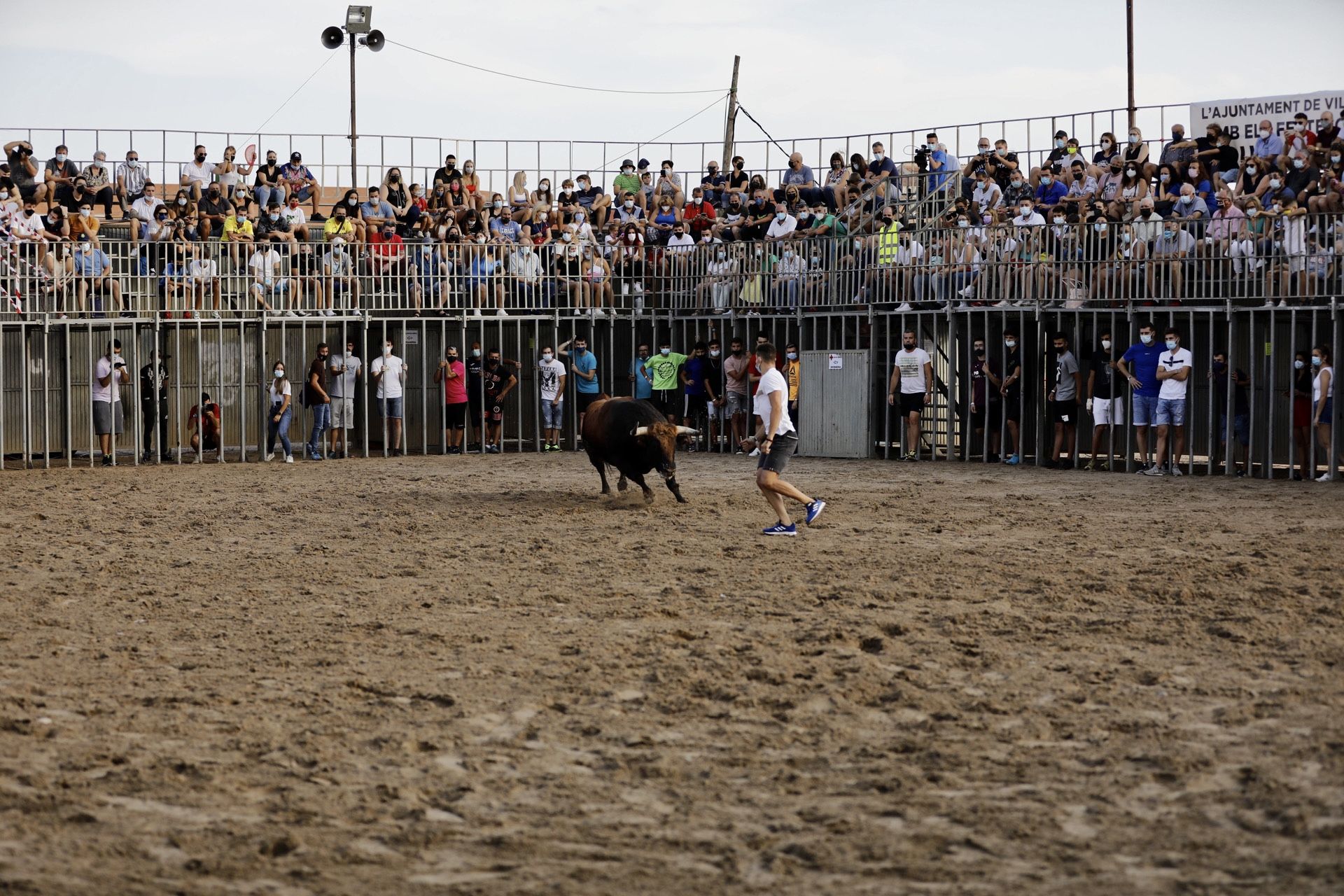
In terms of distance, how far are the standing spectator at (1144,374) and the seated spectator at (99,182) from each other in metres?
17.6

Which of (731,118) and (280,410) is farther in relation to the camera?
(731,118)

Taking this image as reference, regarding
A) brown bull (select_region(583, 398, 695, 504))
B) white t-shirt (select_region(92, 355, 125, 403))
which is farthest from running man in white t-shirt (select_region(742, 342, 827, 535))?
white t-shirt (select_region(92, 355, 125, 403))

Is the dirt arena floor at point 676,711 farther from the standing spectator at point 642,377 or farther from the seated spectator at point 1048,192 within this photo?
the standing spectator at point 642,377

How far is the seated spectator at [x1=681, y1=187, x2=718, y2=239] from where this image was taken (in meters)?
29.6

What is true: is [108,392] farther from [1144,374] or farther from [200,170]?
[1144,374]

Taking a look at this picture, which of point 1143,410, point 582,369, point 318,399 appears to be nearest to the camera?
point 1143,410

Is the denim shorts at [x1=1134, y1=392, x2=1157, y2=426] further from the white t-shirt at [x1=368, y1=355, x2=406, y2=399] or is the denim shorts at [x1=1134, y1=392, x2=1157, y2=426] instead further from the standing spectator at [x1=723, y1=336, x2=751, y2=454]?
the white t-shirt at [x1=368, y1=355, x2=406, y2=399]

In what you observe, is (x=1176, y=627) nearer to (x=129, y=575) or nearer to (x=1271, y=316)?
(x=129, y=575)

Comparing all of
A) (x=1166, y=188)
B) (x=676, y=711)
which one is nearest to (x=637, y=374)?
(x=1166, y=188)

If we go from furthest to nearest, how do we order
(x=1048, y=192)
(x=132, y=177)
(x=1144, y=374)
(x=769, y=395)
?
(x=132, y=177)
(x=1048, y=192)
(x=1144, y=374)
(x=769, y=395)

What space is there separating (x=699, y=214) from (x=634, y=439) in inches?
516

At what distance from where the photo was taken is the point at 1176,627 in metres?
10.4

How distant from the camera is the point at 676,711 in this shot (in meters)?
8.30

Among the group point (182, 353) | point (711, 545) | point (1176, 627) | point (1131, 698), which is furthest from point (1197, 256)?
point (182, 353)
